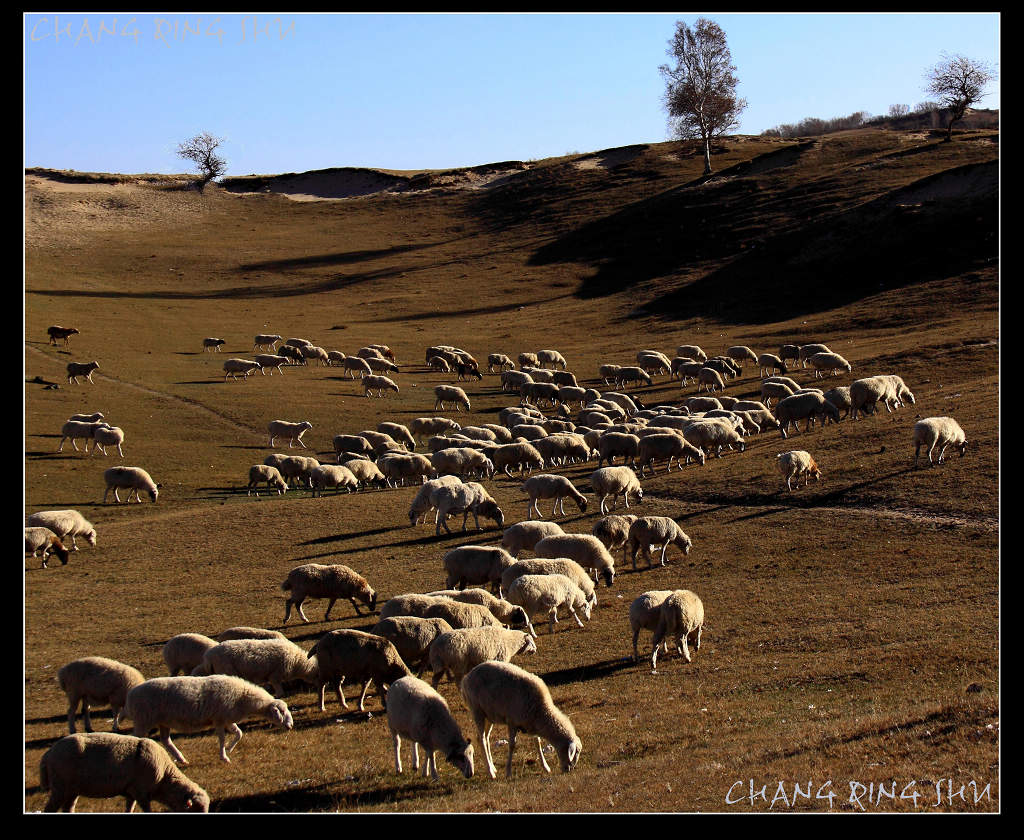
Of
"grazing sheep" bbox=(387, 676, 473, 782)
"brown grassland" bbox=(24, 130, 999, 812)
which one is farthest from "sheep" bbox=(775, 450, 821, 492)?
"grazing sheep" bbox=(387, 676, 473, 782)

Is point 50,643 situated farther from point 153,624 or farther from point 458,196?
point 458,196

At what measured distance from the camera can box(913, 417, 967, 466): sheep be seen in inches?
917

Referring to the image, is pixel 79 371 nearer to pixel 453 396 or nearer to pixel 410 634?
pixel 453 396

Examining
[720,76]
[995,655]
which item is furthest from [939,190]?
[995,655]

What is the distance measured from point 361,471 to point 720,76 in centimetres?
8369

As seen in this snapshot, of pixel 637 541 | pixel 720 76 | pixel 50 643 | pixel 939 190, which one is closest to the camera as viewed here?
pixel 50 643

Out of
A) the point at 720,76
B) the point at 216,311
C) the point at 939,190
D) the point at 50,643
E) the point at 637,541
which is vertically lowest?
the point at 50,643

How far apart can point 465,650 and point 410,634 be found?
117cm

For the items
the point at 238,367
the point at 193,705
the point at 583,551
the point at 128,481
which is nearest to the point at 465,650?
the point at 193,705

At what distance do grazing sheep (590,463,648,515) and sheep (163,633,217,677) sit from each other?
1254cm

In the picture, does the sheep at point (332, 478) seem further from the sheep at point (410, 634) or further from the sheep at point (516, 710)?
the sheep at point (516, 710)

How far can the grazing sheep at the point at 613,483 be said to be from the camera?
2462cm

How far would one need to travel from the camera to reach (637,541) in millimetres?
20156

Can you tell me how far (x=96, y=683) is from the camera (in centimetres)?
1222
